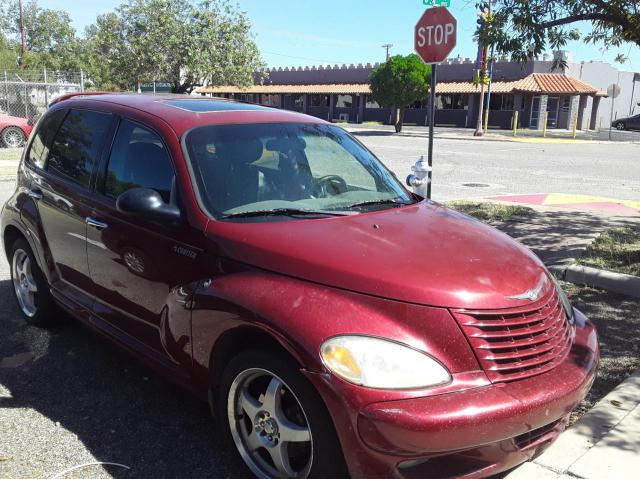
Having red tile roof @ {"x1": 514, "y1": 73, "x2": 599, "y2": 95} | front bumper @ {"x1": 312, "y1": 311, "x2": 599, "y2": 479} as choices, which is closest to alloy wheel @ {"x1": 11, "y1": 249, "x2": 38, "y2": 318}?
front bumper @ {"x1": 312, "y1": 311, "x2": 599, "y2": 479}

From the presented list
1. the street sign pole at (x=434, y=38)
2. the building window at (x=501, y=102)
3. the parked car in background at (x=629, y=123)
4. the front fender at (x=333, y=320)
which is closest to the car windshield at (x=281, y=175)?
the front fender at (x=333, y=320)

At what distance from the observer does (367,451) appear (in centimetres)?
226

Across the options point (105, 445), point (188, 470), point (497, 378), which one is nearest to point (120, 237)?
point (105, 445)

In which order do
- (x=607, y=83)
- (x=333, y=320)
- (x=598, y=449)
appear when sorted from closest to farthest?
(x=333, y=320) → (x=598, y=449) → (x=607, y=83)

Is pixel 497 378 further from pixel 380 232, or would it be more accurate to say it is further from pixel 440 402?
pixel 380 232

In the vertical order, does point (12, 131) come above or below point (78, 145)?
below

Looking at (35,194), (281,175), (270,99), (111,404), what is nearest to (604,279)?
(281,175)

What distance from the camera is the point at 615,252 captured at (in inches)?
262

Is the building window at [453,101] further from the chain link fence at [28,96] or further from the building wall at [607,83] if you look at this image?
the chain link fence at [28,96]

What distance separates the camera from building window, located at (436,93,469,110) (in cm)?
4588

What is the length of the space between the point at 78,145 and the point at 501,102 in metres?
43.8

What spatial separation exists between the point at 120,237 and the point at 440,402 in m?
2.16

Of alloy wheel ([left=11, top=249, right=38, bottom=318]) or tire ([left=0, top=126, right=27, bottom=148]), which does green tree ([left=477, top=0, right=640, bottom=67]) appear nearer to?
alloy wheel ([left=11, top=249, right=38, bottom=318])

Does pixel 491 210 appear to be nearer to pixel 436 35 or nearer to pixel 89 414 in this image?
pixel 436 35
